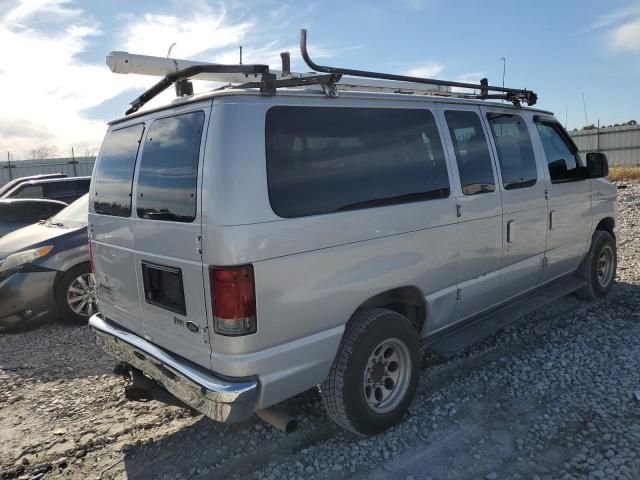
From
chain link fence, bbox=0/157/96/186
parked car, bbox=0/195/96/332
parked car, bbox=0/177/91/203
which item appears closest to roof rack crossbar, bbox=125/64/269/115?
parked car, bbox=0/195/96/332

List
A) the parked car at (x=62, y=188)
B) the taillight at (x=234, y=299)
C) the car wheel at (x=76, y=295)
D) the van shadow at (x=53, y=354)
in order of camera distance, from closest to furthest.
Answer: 1. the taillight at (x=234, y=299)
2. the van shadow at (x=53, y=354)
3. the car wheel at (x=76, y=295)
4. the parked car at (x=62, y=188)

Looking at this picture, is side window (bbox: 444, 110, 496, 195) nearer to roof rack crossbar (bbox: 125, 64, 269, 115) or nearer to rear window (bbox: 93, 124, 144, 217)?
roof rack crossbar (bbox: 125, 64, 269, 115)

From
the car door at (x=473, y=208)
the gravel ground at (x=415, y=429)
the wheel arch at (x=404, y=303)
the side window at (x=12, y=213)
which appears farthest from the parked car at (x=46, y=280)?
the car door at (x=473, y=208)

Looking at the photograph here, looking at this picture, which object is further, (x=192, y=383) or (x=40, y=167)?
(x=40, y=167)

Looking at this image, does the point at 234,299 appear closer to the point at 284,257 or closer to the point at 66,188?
the point at 284,257

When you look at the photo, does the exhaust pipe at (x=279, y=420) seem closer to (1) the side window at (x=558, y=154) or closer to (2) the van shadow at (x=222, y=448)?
(2) the van shadow at (x=222, y=448)

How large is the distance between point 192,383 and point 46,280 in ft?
12.5

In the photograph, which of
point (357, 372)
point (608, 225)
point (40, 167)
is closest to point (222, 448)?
point (357, 372)

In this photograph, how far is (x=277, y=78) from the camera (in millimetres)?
3658

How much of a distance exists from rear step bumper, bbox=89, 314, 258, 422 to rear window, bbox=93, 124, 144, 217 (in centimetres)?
90

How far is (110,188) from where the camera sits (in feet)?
11.4

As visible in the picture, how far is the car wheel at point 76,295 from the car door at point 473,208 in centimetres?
421

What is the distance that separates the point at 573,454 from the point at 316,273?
6.44ft

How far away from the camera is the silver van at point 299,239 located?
→ 2561 millimetres
